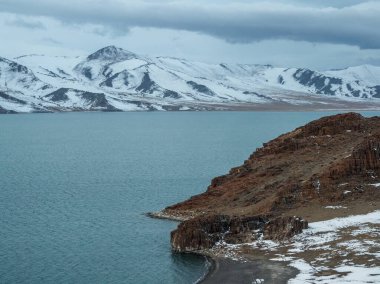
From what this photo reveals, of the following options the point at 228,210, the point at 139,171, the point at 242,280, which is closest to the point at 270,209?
the point at 228,210

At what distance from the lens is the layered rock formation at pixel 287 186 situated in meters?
56.9

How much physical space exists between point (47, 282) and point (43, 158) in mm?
90097

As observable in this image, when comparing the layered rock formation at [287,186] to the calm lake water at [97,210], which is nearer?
the calm lake water at [97,210]

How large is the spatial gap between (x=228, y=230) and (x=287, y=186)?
12.1 meters

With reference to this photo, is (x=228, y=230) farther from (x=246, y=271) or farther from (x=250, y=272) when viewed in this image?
(x=250, y=272)

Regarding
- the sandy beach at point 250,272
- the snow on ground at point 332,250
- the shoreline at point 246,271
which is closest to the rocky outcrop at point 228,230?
the snow on ground at point 332,250

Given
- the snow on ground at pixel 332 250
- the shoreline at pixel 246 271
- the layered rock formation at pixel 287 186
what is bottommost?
the shoreline at pixel 246 271

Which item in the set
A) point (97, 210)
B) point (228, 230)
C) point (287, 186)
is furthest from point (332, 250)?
point (97, 210)

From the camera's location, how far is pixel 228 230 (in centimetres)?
5753

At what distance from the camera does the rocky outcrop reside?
55781 mm

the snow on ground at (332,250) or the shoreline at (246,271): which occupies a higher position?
the snow on ground at (332,250)

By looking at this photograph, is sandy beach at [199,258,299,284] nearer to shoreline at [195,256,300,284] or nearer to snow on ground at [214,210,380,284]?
shoreline at [195,256,300,284]

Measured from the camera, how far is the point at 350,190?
65.1 m

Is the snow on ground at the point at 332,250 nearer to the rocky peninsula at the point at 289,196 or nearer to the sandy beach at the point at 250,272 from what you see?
the rocky peninsula at the point at 289,196
